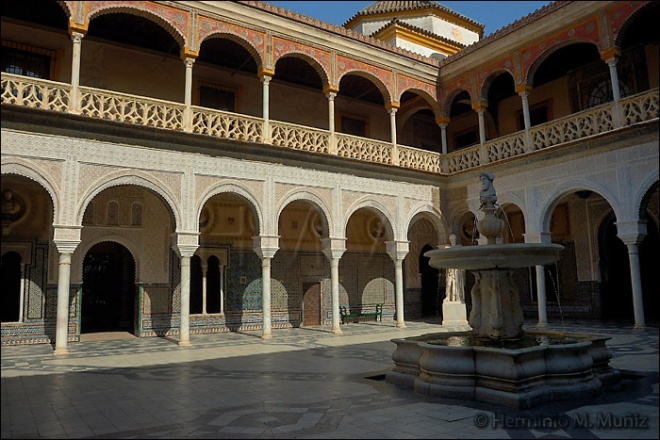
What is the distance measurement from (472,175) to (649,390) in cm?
925

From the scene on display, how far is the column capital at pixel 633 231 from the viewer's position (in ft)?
34.6

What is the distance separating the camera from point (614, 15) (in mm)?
10812

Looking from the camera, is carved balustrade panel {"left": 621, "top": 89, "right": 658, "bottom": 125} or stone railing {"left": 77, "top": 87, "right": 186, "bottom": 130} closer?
stone railing {"left": 77, "top": 87, "right": 186, "bottom": 130}

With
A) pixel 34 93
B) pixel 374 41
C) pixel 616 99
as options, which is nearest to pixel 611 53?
pixel 616 99

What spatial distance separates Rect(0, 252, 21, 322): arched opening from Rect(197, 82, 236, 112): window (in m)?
5.39

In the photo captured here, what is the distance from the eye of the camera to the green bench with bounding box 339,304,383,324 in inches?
571

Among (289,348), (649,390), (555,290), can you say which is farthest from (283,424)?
(555,290)

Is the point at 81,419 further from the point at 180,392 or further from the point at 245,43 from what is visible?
the point at 245,43

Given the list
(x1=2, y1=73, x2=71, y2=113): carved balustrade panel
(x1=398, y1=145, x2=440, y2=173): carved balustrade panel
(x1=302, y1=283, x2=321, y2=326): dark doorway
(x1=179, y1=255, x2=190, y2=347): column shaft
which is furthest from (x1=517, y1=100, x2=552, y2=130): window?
(x1=2, y1=73, x2=71, y2=113): carved balustrade panel

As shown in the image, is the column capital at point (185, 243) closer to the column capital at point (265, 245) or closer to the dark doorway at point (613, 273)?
the column capital at point (265, 245)

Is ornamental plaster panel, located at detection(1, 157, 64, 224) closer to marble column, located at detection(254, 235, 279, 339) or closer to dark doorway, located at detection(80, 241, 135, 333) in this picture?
dark doorway, located at detection(80, 241, 135, 333)

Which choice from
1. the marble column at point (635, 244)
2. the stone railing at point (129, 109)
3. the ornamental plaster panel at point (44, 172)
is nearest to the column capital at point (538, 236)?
the marble column at point (635, 244)

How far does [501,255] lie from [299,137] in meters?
7.14

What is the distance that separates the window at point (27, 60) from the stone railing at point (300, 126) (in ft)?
5.15
